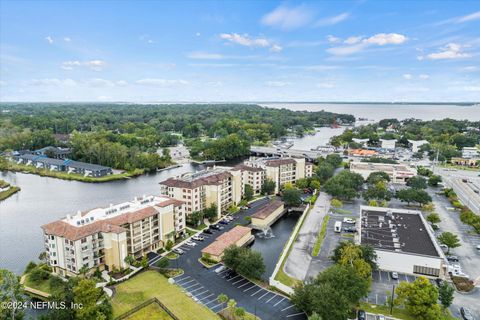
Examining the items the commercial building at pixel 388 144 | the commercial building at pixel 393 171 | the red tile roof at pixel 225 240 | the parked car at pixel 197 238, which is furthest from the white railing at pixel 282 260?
the commercial building at pixel 388 144

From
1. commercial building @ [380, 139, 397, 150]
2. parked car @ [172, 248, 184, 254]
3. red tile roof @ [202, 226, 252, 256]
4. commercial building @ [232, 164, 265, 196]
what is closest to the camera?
red tile roof @ [202, 226, 252, 256]

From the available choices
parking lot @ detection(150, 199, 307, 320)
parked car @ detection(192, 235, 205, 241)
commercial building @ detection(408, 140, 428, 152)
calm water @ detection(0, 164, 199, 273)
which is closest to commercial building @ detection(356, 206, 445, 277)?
parking lot @ detection(150, 199, 307, 320)

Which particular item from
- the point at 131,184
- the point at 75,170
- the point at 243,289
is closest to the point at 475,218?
the point at 243,289

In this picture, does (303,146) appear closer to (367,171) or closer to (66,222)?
(367,171)

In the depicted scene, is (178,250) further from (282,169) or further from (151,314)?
(282,169)

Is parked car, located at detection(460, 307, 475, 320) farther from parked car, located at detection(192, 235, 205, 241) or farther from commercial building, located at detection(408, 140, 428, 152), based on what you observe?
commercial building, located at detection(408, 140, 428, 152)
